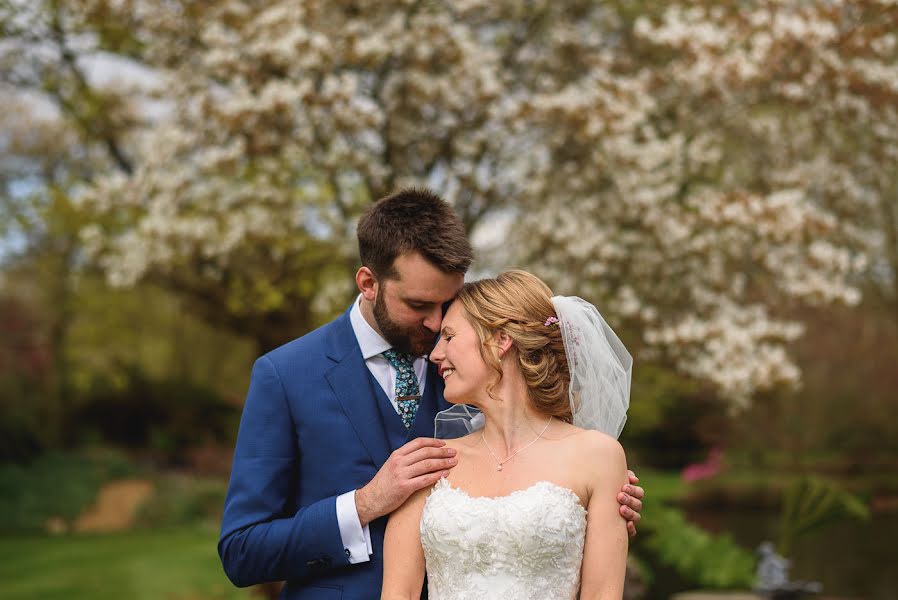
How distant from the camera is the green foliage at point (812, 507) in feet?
30.9

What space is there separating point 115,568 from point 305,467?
10523 millimetres

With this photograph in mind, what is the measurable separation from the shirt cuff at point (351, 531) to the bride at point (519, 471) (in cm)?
10

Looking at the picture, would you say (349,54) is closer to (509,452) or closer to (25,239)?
(509,452)

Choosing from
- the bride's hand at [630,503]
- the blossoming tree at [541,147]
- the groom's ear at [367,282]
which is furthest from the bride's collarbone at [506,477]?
the blossoming tree at [541,147]

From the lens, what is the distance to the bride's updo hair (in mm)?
3084

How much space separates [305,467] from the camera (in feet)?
9.98

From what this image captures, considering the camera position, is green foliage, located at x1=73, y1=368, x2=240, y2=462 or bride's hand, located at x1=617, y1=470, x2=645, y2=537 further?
green foliage, located at x1=73, y1=368, x2=240, y2=462

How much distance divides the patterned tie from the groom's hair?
0.92ft

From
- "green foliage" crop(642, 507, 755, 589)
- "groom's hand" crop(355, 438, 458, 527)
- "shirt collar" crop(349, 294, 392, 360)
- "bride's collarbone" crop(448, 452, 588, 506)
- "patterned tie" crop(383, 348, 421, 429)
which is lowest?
"groom's hand" crop(355, 438, 458, 527)

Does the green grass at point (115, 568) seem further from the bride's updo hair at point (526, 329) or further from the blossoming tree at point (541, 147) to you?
the bride's updo hair at point (526, 329)

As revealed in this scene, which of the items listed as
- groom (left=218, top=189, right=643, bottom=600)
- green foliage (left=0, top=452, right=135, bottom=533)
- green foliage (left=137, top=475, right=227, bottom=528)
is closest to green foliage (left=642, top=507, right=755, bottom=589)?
green foliage (left=137, top=475, right=227, bottom=528)

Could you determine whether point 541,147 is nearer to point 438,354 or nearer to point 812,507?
point 812,507

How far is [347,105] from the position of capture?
8.45 meters

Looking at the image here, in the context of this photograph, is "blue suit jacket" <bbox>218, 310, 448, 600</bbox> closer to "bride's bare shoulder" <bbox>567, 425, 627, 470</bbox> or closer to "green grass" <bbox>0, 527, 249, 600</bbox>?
"bride's bare shoulder" <bbox>567, 425, 627, 470</bbox>
